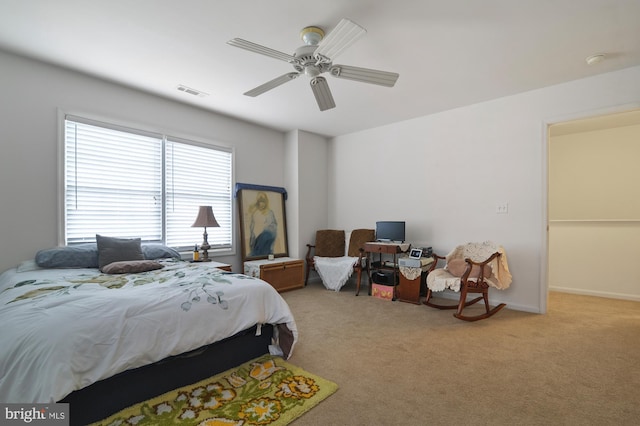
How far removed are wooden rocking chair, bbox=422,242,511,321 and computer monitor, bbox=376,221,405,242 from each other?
2.83 feet

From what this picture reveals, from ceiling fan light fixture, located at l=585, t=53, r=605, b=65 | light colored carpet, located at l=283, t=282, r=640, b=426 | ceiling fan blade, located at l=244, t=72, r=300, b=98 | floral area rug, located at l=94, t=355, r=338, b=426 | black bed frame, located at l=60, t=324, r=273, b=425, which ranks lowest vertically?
light colored carpet, located at l=283, t=282, r=640, b=426

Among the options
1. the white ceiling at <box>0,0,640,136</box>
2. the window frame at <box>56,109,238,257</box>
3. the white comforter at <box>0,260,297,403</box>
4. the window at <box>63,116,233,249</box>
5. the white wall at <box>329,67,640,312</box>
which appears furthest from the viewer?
the white wall at <box>329,67,640,312</box>

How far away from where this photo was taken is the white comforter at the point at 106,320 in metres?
1.31

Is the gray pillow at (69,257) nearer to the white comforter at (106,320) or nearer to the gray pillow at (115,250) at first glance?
the gray pillow at (115,250)

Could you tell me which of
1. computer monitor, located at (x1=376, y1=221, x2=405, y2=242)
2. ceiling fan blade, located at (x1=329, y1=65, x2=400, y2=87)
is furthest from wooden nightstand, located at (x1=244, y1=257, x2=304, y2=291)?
ceiling fan blade, located at (x1=329, y1=65, x2=400, y2=87)

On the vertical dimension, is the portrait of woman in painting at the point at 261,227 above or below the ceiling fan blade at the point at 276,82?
below

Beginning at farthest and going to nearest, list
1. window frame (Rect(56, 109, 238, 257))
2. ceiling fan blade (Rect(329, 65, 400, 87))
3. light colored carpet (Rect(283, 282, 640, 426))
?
window frame (Rect(56, 109, 238, 257)), ceiling fan blade (Rect(329, 65, 400, 87)), light colored carpet (Rect(283, 282, 640, 426))

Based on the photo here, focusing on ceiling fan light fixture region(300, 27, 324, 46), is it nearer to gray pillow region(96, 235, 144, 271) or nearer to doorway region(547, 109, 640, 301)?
gray pillow region(96, 235, 144, 271)

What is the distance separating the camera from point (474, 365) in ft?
7.35

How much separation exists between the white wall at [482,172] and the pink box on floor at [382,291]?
0.91 m

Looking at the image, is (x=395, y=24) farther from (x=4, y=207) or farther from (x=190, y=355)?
(x=4, y=207)

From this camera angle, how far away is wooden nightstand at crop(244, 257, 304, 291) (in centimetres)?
429

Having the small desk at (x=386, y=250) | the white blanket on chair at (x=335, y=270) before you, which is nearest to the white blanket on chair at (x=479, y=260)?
the small desk at (x=386, y=250)

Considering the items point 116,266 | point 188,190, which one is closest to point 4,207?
point 116,266
